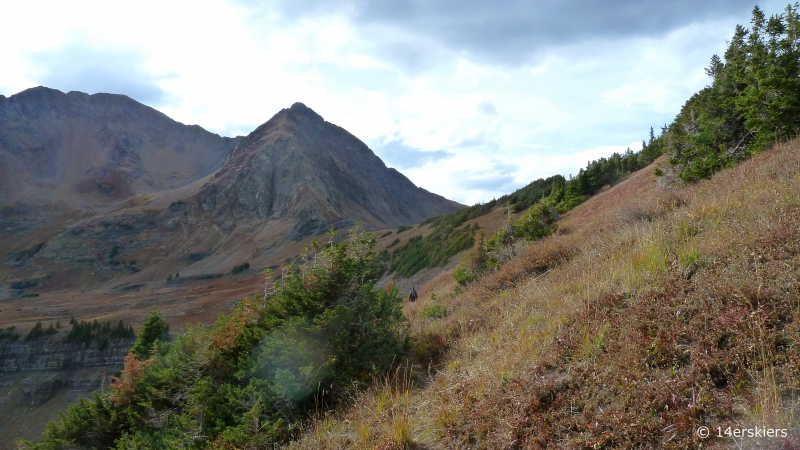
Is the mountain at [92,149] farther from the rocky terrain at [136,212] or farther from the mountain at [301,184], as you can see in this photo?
the mountain at [301,184]

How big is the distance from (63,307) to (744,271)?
78122mm

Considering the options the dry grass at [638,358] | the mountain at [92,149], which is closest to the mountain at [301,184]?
the mountain at [92,149]

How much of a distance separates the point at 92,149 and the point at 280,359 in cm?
18211

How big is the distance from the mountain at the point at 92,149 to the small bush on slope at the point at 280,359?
481 ft

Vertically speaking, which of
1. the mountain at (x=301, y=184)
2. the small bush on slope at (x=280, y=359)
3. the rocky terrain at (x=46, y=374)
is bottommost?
the rocky terrain at (x=46, y=374)

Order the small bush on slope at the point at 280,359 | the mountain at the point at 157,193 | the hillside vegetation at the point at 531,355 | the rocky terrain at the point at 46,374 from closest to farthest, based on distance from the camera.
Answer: the hillside vegetation at the point at 531,355 < the small bush on slope at the point at 280,359 < the rocky terrain at the point at 46,374 < the mountain at the point at 157,193

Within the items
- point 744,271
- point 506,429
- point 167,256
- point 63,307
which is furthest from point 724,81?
point 167,256

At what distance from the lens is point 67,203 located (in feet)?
422

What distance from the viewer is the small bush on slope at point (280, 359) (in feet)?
19.7

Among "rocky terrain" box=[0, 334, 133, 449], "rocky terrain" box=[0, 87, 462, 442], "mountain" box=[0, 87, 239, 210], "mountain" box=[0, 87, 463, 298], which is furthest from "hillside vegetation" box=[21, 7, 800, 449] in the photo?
"mountain" box=[0, 87, 239, 210]

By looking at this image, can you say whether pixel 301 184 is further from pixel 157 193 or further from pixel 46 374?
pixel 46 374

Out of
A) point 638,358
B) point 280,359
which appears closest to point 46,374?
point 280,359

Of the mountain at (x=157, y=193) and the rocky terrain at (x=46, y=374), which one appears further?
the mountain at (x=157, y=193)

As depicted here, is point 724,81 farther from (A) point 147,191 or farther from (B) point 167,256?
(A) point 147,191
